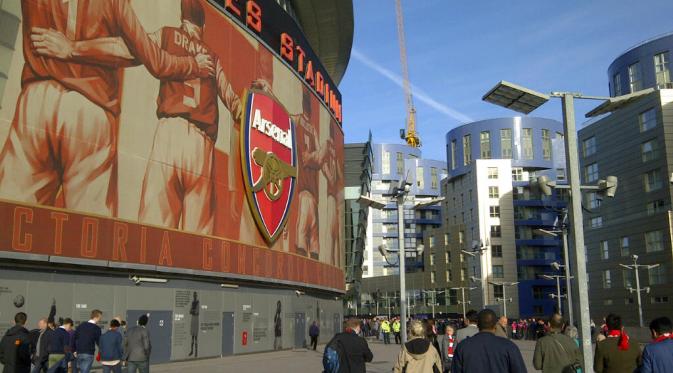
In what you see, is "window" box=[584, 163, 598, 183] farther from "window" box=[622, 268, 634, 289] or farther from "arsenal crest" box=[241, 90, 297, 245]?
"arsenal crest" box=[241, 90, 297, 245]

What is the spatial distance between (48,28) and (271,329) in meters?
19.8

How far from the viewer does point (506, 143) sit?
11275cm

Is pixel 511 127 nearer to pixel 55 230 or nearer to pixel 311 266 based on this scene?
pixel 311 266

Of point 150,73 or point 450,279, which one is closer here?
point 150,73

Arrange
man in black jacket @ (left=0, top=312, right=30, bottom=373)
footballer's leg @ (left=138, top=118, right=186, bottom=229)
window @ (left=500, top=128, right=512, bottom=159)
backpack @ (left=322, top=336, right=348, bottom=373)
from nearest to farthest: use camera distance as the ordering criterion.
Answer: backpack @ (left=322, top=336, right=348, bottom=373)
man in black jacket @ (left=0, top=312, right=30, bottom=373)
footballer's leg @ (left=138, top=118, right=186, bottom=229)
window @ (left=500, top=128, right=512, bottom=159)

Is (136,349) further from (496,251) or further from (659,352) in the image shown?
(496,251)

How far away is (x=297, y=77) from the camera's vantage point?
4153cm

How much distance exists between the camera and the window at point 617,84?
88525 mm

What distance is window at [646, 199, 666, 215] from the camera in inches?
2537

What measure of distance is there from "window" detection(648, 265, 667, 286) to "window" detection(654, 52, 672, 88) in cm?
2577

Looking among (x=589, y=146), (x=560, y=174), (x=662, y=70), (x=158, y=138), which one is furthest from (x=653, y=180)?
(x=158, y=138)

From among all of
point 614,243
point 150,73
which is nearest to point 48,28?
point 150,73

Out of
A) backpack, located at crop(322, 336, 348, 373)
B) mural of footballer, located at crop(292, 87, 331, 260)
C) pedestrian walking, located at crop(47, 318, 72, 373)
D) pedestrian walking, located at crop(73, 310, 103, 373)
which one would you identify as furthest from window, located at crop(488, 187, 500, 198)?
backpack, located at crop(322, 336, 348, 373)

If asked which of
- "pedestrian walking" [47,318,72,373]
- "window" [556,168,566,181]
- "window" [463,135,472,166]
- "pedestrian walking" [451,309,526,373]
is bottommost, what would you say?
"pedestrian walking" [47,318,72,373]
